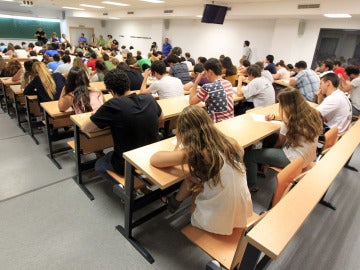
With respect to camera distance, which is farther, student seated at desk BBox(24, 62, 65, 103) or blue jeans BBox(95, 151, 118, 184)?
student seated at desk BBox(24, 62, 65, 103)

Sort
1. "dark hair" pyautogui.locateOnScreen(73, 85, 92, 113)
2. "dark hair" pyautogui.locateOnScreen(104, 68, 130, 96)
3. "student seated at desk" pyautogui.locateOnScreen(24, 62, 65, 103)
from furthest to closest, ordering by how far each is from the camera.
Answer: "student seated at desk" pyautogui.locateOnScreen(24, 62, 65, 103), "dark hair" pyautogui.locateOnScreen(73, 85, 92, 113), "dark hair" pyautogui.locateOnScreen(104, 68, 130, 96)

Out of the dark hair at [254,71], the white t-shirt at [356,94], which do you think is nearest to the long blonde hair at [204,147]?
the dark hair at [254,71]

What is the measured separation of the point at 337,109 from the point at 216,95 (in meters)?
1.55

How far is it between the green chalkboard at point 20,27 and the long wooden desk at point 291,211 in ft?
58.1

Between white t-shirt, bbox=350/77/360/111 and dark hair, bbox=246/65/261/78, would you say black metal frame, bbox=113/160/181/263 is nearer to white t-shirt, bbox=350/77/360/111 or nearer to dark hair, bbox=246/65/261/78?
dark hair, bbox=246/65/261/78

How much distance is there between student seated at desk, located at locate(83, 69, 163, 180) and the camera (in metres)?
1.75

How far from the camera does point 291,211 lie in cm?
120

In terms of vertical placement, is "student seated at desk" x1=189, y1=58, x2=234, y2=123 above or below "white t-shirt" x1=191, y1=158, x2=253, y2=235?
above

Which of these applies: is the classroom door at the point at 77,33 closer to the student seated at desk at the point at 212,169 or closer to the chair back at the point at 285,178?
the student seated at desk at the point at 212,169

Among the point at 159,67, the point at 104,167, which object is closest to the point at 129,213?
the point at 104,167

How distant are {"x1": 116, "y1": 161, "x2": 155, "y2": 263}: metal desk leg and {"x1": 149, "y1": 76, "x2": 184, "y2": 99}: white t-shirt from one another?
1755mm

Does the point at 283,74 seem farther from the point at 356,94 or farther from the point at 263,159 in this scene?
the point at 263,159

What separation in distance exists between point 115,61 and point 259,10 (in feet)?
15.8

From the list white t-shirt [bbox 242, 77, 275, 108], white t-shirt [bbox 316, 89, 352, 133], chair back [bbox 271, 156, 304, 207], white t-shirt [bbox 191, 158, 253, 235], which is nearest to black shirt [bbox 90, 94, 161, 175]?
white t-shirt [bbox 191, 158, 253, 235]
